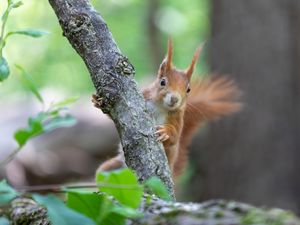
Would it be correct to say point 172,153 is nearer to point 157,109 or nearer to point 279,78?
point 157,109

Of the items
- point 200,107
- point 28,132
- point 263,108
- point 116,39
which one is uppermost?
point 116,39

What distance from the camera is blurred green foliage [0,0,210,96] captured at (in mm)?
7406

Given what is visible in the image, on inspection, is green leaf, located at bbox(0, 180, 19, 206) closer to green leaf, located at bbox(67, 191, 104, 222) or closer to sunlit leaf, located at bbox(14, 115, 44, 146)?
green leaf, located at bbox(67, 191, 104, 222)

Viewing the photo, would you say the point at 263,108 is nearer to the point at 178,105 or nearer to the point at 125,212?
the point at 178,105

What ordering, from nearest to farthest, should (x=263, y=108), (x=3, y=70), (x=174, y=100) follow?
(x=3, y=70) < (x=174, y=100) < (x=263, y=108)

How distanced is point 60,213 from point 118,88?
45 centimetres

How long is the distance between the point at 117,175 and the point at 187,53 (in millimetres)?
7164

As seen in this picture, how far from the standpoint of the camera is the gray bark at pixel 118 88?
4.07 ft

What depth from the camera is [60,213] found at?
847 mm

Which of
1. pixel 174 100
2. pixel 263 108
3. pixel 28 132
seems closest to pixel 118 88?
pixel 28 132

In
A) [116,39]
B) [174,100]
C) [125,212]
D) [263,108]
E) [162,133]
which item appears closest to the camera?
[125,212]

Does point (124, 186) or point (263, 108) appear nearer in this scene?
point (124, 186)

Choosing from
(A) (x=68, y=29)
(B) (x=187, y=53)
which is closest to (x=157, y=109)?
(A) (x=68, y=29)

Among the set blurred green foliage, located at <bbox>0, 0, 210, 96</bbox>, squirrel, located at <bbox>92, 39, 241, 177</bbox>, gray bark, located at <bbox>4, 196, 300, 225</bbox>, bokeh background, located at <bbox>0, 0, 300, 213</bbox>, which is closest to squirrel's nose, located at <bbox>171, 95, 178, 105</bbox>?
squirrel, located at <bbox>92, 39, 241, 177</bbox>
